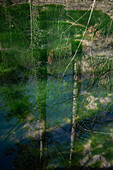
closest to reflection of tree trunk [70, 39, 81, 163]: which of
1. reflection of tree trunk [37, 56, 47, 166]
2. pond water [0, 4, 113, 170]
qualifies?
pond water [0, 4, 113, 170]

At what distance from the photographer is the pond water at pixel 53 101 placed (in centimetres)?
103

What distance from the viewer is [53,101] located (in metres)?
1.46

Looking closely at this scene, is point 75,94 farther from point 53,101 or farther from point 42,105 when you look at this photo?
point 42,105

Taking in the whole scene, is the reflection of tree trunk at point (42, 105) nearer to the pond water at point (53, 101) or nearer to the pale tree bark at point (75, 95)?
the pond water at point (53, 101)

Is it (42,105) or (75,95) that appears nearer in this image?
(42,105)

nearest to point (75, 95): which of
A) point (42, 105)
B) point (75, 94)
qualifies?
point (75, 94)

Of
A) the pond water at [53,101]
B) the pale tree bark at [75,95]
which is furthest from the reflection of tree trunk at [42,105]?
the pale tree bark at [75,95]

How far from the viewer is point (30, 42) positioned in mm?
2506

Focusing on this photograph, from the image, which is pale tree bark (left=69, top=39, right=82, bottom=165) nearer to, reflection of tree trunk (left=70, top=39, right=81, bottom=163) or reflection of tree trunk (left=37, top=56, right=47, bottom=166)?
reflection of tree trunk (left=70, top=39, right=81, bottom=163)

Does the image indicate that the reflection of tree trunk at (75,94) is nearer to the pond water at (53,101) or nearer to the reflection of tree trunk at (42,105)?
the pond water at (53,101)

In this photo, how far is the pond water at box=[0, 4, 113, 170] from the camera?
3.36ft

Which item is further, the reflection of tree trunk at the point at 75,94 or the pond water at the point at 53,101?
the reflection of tree trunk at the point at 75,94

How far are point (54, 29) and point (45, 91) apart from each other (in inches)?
73.6

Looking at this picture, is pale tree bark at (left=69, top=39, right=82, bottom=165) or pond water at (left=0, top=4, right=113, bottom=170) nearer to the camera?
pond water at (left=0, top=4, right=113, bottom=170)
